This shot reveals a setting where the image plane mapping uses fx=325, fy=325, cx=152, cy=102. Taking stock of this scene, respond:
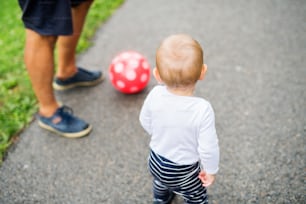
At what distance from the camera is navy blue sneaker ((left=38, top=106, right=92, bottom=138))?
280 cm

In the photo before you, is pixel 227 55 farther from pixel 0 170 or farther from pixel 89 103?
pixel 0 170

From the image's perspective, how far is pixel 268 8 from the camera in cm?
470

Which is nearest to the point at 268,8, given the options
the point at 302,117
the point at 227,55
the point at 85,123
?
the point at 227,55

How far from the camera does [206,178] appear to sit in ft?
5.90

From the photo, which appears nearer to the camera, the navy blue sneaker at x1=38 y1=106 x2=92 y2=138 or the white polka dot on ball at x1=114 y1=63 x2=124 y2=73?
the navy blue sneaker at x1=38 y1=106 x2=92 y2=138

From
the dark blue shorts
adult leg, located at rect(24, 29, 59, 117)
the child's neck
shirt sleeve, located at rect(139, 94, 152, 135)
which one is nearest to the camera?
the child's neck

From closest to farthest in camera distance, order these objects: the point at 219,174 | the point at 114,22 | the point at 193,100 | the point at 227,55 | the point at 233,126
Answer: the point at 193,100
the point at 219,174
the point at 233,126
the point at 227,55
the point at 114,22

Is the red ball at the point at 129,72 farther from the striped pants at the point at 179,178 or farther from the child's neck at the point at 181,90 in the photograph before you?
the child's neck at the point at 181,90

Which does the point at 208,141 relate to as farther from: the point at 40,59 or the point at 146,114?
the point at 40,59

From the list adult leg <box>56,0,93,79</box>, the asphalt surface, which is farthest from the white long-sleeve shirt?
adult leg <box>56,0,93,79</box>

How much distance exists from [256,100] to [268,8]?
7.18 feet

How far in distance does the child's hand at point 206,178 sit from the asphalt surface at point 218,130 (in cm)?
51

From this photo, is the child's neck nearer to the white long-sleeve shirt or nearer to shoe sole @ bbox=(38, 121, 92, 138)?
the white long-sleeve shirt

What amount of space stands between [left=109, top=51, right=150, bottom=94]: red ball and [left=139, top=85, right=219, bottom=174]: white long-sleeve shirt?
4.10 ft
